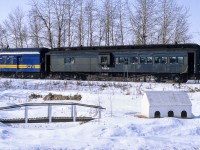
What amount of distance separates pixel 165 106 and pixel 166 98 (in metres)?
0.35

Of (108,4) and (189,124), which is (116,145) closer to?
(189,124)

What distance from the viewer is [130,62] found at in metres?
28.6

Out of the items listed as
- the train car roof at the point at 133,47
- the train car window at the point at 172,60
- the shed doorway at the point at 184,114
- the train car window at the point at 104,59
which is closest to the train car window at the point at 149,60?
the train car roof at the point at 133,47

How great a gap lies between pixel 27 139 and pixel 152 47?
20.6 metres

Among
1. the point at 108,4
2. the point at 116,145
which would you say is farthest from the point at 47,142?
the point at 108,4

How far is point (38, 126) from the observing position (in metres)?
10.9

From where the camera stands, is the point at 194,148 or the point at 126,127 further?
the point at 126,127

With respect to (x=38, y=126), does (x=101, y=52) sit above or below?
above

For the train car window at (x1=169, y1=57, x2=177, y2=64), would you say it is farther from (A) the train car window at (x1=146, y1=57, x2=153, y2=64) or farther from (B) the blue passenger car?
(B) the blue passenger car

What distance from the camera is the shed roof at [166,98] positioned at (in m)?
11.4

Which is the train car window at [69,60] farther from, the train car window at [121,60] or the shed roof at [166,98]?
the shed roof at [166,98]

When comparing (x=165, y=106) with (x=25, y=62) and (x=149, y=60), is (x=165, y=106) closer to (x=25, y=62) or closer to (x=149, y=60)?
(x=149, y=60)

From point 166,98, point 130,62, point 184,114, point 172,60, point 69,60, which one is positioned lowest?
point 184,114

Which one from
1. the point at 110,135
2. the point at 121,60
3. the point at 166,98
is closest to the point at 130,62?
the point at 121,60
